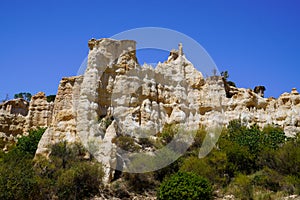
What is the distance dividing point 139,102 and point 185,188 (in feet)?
39.0

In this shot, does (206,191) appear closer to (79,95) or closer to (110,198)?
(110,198)

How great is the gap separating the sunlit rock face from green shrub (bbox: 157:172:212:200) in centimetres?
658

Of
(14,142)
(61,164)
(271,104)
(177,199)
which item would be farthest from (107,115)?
(271,104)

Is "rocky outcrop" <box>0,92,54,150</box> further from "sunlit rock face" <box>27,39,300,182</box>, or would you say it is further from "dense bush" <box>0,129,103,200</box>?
"dense bush" <box>0,129,103,200</box>

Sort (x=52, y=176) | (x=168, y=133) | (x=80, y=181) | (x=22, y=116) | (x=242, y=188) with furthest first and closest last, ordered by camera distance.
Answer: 1. (x=22, y=116)
2. (x=168, y=133)
3. (x=52, y=176)
4. (x=80, y=181)
5. (x=242, y=188)

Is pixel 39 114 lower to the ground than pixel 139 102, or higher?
lower

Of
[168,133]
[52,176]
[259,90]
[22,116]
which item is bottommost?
[52,176]

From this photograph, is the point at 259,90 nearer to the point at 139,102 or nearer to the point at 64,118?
the point at 139,102

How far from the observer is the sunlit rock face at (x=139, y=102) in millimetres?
28141

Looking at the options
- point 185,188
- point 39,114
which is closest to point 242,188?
point 185,188

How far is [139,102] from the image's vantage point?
30.8 m

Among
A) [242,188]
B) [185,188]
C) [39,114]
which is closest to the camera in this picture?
[185,188]

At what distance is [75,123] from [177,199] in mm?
11059

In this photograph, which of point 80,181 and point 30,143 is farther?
point 30,143
